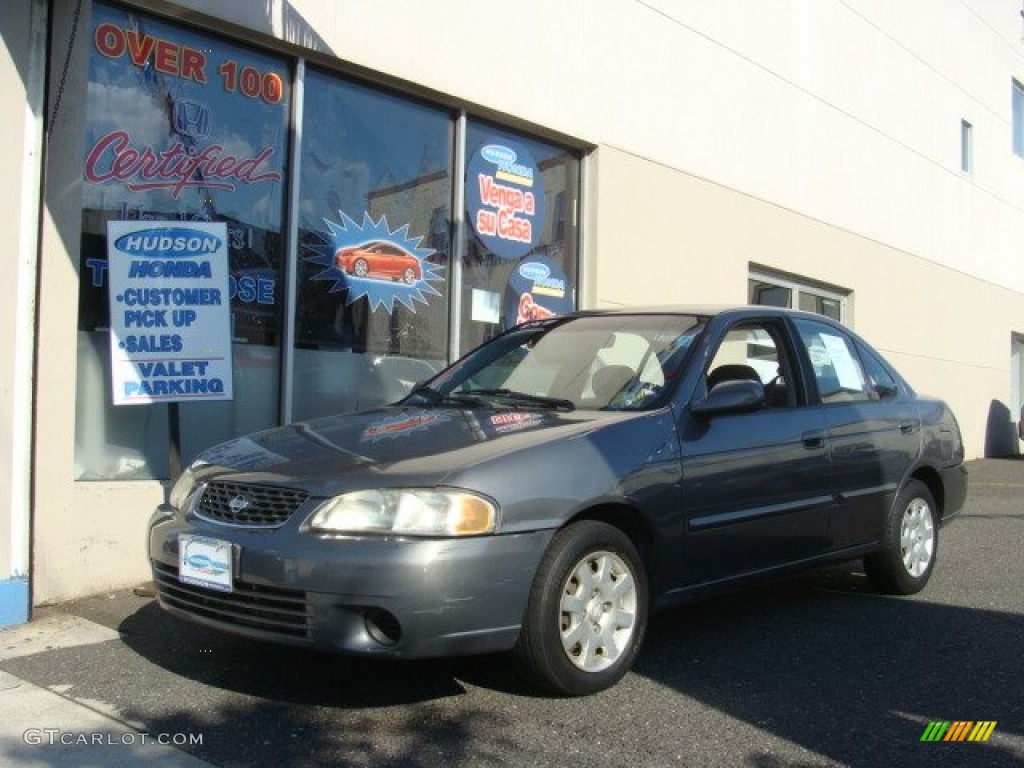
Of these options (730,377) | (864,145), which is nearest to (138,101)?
(730,377)

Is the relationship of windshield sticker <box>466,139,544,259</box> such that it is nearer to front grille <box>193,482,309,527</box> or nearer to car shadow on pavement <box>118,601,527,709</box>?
car shadow on pavement <box>118,601,527,709</box>

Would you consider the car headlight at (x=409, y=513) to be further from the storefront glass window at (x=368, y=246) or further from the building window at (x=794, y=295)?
the building window at (x=794, y=295)

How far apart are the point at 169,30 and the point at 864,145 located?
9.64m

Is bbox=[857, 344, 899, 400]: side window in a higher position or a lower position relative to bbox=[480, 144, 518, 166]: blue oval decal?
lower

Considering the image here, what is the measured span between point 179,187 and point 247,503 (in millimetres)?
3379

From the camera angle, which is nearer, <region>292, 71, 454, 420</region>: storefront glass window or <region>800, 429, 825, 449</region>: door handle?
<region>800, 429, 825, 449</region>: door handle

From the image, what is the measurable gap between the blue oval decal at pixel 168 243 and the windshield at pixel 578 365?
1.63 m

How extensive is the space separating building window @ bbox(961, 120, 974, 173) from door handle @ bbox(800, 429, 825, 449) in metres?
12.8

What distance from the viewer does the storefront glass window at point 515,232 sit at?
8375 mm

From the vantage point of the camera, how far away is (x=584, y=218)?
30.4ft

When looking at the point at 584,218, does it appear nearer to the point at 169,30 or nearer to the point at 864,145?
the point at 169,30

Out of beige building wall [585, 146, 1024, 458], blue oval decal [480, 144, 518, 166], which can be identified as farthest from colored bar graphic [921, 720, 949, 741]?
blue oval decal [480, 144, 518, 166]

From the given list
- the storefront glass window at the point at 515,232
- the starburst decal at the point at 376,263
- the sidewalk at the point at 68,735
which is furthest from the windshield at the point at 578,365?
the storefront glass window at the point at 515,232

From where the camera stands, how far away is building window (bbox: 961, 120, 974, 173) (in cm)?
Result: 1592
